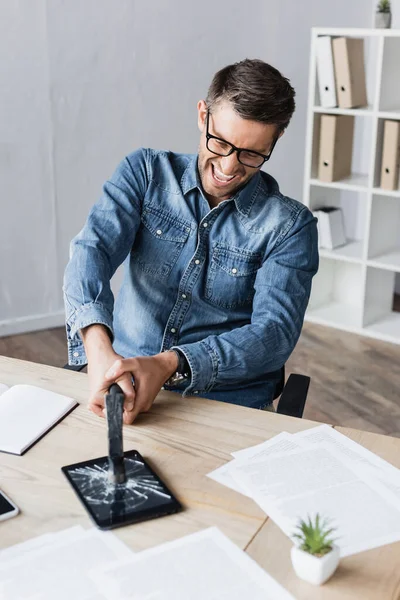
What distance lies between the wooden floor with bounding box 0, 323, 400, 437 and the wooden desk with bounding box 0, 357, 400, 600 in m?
1.61

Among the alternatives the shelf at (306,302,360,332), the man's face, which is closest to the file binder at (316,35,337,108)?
the shelf at (306,302,360,332)

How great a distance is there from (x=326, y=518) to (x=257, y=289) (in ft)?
2.29

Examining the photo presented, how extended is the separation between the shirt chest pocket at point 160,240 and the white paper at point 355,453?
596 millimetres

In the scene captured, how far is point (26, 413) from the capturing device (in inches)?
56.8

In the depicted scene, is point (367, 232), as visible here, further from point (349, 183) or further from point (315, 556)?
point (315, 556)

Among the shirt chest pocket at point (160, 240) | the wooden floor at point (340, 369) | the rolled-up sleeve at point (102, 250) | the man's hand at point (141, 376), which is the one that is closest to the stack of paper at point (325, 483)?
the man's hand at point (141, 376)

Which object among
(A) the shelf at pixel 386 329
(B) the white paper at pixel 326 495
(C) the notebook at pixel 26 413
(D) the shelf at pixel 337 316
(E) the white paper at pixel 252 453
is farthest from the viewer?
(D) the shelf at pixel 337 316

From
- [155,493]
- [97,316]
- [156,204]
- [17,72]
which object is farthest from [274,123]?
[17,72]

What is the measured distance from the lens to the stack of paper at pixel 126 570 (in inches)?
38.9

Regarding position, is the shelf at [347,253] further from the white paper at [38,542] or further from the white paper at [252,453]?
the white paper at [38,542]

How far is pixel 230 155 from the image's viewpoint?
5.38ft

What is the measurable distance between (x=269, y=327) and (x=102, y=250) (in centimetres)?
44

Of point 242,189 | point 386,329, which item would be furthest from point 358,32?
point 242,189

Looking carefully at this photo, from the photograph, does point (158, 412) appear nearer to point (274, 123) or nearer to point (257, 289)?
point (257, 289)
